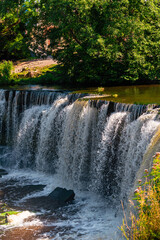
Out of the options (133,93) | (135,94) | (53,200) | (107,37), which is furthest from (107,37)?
(53,200)

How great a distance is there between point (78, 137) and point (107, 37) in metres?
7.13

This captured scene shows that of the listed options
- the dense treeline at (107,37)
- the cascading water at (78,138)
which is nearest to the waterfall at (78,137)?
the cascading water at (78,138)

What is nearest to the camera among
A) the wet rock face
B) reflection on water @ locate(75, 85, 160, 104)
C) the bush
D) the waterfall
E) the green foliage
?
the waterfall

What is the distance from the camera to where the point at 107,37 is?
59.8ft

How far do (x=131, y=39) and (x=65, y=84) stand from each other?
16.0ft

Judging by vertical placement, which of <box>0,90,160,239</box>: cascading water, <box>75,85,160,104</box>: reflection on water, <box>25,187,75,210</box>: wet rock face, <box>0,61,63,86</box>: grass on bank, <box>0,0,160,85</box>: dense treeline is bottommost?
<box>25,187,75,210</box>: wet rock face

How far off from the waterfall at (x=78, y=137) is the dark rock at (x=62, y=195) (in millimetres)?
955

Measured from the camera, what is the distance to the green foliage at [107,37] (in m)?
17.7

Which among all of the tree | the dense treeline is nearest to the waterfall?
the dense treeline

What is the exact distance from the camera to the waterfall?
1073 cm

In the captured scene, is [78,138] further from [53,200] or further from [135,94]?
[135,94]

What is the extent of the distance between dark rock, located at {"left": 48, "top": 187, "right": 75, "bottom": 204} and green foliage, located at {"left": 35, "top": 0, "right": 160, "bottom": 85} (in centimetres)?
792

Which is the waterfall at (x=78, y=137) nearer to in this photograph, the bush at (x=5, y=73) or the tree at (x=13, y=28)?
the bush at (x=5, y=73)

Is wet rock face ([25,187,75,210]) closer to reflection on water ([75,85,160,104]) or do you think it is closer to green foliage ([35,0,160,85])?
reflection on water ([75,85,160,104])
